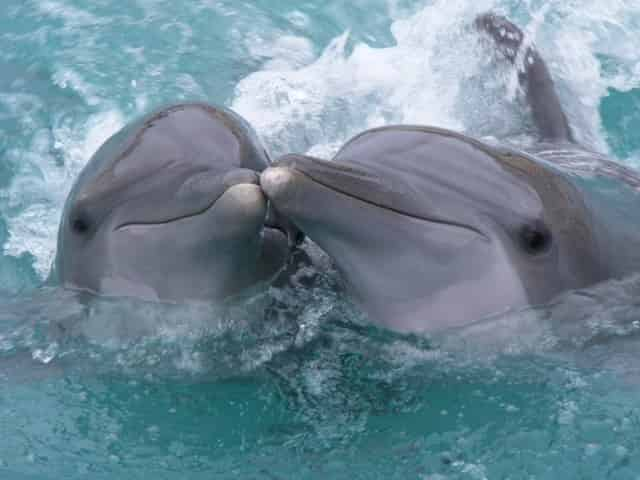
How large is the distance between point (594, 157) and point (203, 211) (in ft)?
12.3

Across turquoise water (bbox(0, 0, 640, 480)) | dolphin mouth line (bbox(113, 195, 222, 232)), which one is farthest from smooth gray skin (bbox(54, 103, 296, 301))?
turquoise water (bbox(0, 0, 640, 480))

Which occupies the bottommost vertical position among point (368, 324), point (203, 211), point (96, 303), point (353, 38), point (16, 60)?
Answer: point (16, 60)

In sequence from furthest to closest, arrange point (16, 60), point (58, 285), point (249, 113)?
point (16, 60) < point (249, 113) < point (58, 285)

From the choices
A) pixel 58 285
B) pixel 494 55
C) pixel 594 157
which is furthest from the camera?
pixel 494 55

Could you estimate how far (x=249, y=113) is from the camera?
35.9 ft

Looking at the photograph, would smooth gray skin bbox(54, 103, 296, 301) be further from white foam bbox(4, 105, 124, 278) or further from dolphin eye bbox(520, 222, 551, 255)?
white foam bbox(4, 105, 124, 278)

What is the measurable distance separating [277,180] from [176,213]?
2.27ft

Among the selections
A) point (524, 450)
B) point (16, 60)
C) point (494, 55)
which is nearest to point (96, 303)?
point (524, 450)

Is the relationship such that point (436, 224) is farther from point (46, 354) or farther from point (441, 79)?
point (441, 79)

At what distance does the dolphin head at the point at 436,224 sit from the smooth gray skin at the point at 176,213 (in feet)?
1.10

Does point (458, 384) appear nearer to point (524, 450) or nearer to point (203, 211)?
point (524, 450)

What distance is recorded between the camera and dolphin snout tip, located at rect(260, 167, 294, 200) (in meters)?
4.88

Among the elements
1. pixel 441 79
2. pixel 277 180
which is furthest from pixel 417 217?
pixel 441 79

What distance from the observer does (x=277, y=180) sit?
4.87m
